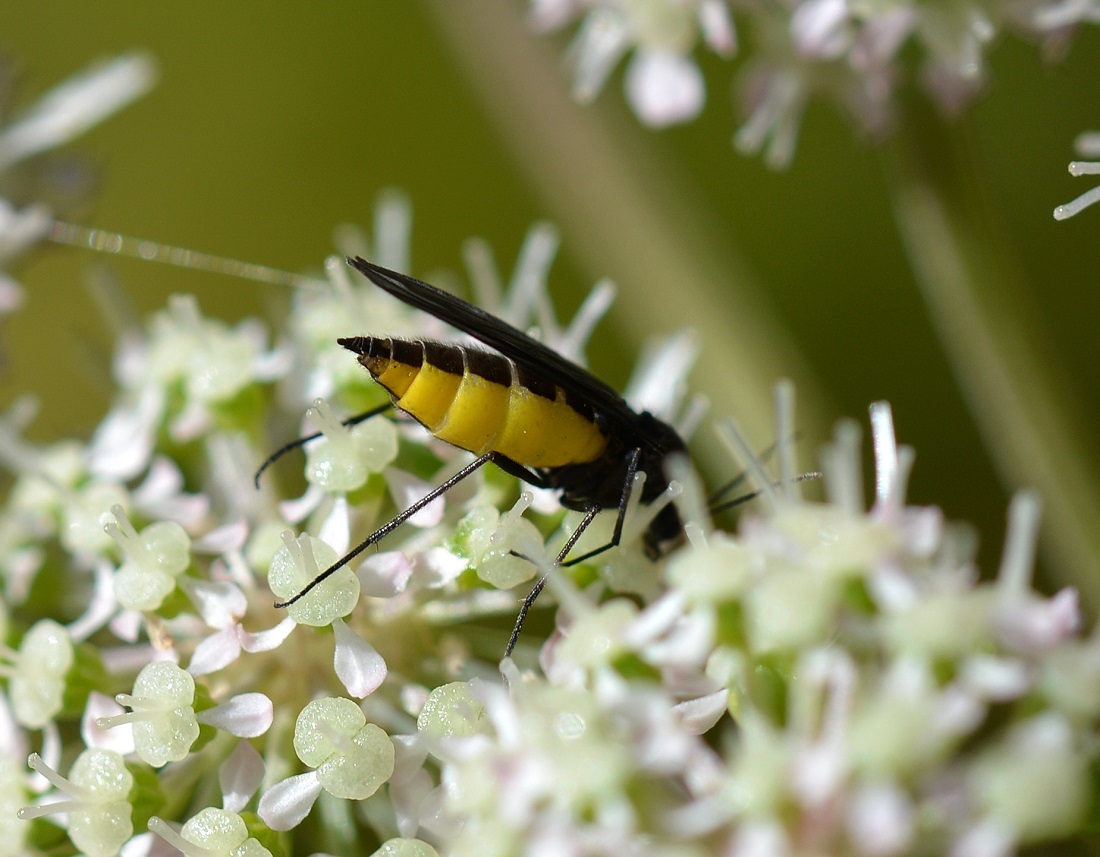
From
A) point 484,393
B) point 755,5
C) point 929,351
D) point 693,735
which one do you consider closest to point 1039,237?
point 929,351

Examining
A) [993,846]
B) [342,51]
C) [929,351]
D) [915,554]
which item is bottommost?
[929,351]

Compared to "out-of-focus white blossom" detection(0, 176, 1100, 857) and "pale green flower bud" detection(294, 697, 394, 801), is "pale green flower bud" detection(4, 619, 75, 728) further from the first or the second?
"pale green flower bud" detection(294, 697, 394, 801)

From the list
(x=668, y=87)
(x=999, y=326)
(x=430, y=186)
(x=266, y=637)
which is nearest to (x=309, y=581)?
(x=266, y=637)

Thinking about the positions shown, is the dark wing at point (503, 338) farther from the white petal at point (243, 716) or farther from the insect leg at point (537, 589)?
the white petal at point (243, 716)

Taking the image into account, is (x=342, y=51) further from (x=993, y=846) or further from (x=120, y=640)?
(x=993, y=846)

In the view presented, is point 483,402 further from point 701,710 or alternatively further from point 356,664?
point 701,710
